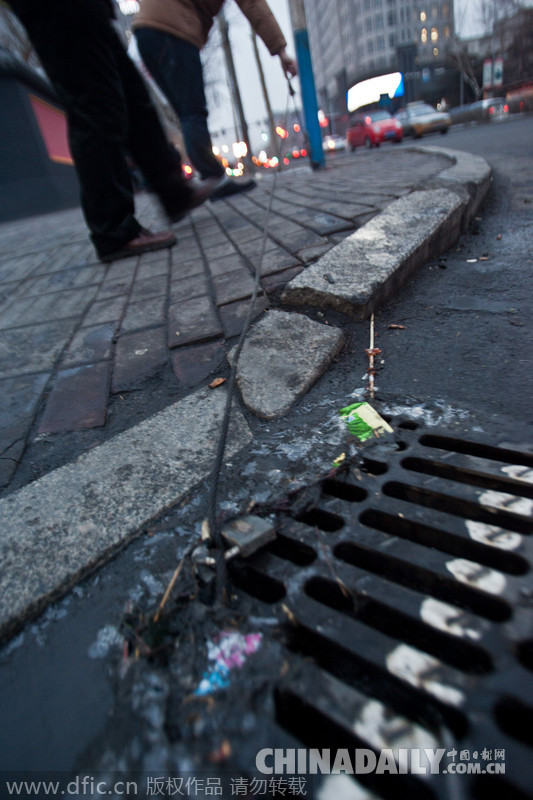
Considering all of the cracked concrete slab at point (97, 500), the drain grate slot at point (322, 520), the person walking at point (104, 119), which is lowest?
the drain grate slot at point (322, 520)

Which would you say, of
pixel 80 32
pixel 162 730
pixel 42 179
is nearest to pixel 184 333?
pixel 162 730

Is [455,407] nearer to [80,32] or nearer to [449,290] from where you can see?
[449,290]

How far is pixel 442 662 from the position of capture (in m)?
0.68

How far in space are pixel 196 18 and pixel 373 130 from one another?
17681 mm

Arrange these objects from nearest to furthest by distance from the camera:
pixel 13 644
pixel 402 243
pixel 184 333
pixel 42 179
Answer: pixel 13 644 → pixel 184 333 → pixel 402 243 → pixel 42 179

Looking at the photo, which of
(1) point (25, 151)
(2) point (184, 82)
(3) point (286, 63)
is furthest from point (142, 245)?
(1) point (25, 151)

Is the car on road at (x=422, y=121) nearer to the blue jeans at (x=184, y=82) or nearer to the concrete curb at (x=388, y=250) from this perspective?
the blue jeans at (x=184, y=82)

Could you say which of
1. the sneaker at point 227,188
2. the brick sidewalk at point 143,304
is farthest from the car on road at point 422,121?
the brick sidewalk at point 143,304

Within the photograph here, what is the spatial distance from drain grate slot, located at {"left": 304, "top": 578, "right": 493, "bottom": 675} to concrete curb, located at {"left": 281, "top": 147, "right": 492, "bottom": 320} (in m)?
1.23

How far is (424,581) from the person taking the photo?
0.81m

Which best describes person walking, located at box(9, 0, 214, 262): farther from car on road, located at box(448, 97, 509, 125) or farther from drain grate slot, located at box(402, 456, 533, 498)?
car on road, located at box(448, 97, 509, 125)

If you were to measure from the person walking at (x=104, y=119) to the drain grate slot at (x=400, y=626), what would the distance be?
288 centimetres

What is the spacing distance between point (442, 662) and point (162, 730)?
0.45 metres

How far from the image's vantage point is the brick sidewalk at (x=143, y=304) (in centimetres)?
164
